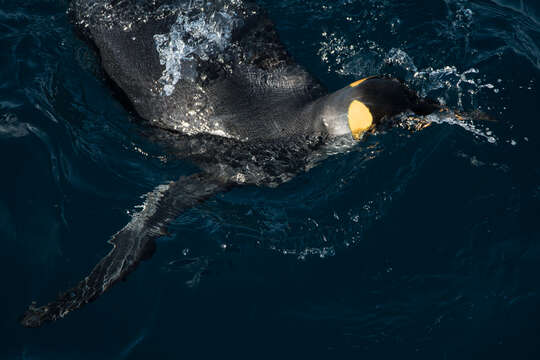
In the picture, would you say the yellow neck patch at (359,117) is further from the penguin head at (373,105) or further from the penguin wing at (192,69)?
the penguin wing at (192,69)

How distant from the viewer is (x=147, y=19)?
5.75 m

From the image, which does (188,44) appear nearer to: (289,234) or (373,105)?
(373,105)

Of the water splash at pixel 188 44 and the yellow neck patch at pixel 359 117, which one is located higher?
the water splash at pixel 188 44

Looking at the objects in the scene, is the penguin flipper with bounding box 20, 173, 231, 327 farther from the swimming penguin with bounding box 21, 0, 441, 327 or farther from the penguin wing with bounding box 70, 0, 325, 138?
the penguin wing with bounding box 70, 0, 325, 138

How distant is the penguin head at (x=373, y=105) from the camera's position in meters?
4.76

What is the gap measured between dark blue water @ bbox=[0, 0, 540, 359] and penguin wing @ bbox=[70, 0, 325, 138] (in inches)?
15.7

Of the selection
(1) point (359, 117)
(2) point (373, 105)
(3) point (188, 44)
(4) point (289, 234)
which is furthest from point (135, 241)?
(2) point (373, 105)

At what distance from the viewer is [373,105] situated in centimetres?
475

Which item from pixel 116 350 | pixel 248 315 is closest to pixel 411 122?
pixel 248 315

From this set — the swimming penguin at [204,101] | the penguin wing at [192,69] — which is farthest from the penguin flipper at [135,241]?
the penguin wing at [192,69]

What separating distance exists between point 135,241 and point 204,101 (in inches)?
64.2

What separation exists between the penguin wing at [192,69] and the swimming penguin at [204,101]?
0.01 m

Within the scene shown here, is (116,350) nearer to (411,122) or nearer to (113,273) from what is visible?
(113,273)

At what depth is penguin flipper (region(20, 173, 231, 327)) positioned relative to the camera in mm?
4676
